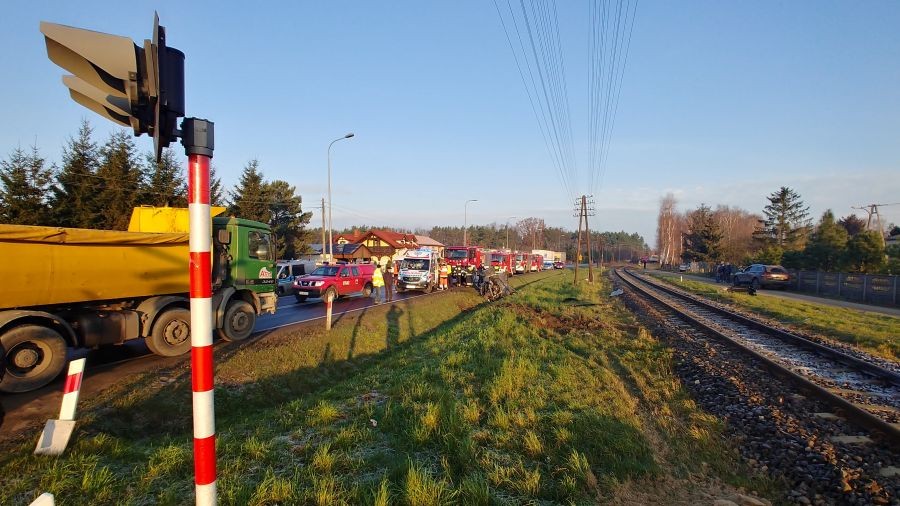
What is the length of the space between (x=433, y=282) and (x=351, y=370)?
18757 mm

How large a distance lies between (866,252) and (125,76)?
130 ft

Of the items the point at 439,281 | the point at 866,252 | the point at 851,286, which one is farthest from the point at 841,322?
the point at 439,281

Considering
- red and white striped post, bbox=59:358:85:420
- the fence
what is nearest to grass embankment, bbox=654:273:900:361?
the fence

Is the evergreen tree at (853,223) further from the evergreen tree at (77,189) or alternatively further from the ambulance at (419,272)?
the evergreen tree at (77,189)

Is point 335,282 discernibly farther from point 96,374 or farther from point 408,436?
point 408,436

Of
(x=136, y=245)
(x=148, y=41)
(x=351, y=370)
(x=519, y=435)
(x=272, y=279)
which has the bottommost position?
(x=351, y=370)

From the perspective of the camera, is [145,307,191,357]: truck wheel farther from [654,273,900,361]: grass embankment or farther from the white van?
the white van

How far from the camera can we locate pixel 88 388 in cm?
799

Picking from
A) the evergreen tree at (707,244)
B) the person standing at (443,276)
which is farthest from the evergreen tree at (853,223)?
the person standing at (443,276)

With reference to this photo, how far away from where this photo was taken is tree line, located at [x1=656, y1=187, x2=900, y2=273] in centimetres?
3062

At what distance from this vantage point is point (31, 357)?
7.79 meters

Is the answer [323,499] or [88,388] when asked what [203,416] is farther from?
[88,388]

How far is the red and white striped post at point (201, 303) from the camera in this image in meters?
2.44

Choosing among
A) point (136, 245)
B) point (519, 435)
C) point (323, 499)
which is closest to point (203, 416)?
point (323, 499)
